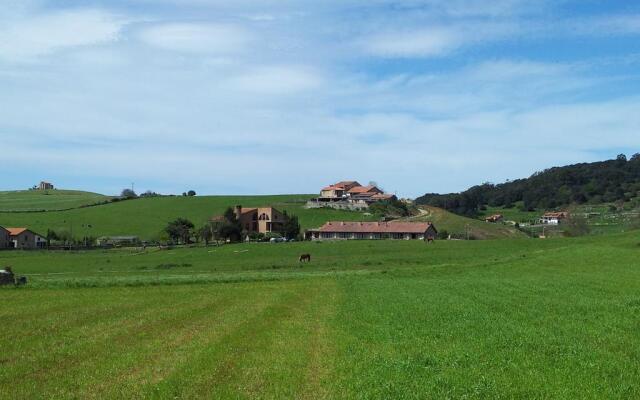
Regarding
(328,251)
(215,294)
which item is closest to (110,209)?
(328,251)

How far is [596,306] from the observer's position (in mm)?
24297

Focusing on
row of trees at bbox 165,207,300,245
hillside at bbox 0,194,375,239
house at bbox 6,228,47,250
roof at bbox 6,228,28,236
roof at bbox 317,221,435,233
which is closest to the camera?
row of trees at bbox 165,207,300,245

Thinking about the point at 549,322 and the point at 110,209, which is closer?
the point at 549,322

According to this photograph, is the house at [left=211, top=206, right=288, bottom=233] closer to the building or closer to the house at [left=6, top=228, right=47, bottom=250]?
the building

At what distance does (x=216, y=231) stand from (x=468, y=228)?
57.0 meters

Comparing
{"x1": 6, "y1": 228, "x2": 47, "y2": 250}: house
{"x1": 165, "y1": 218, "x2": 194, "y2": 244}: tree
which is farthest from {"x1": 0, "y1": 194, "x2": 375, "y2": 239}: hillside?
{"x1": 6, "y1": 228, "x2": 47, "y2": 250}: house

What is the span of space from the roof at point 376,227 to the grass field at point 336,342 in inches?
4466

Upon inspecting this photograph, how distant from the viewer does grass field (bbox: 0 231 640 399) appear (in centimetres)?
1265

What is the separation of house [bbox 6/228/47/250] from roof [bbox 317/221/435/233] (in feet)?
209

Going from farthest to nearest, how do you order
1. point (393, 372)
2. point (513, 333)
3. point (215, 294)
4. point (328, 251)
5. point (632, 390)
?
point (328, 251)
point (215, 294)
point (513, 333)
point (393, 372)
point (632, 390)

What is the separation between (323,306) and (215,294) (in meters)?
10.9

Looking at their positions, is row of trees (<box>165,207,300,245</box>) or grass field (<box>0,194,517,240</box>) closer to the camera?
row of trees (<box>165,207,300,245</box>)

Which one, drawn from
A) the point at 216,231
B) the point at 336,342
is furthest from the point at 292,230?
the point at 336,342

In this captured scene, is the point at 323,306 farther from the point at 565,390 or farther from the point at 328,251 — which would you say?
the point at 328,251
